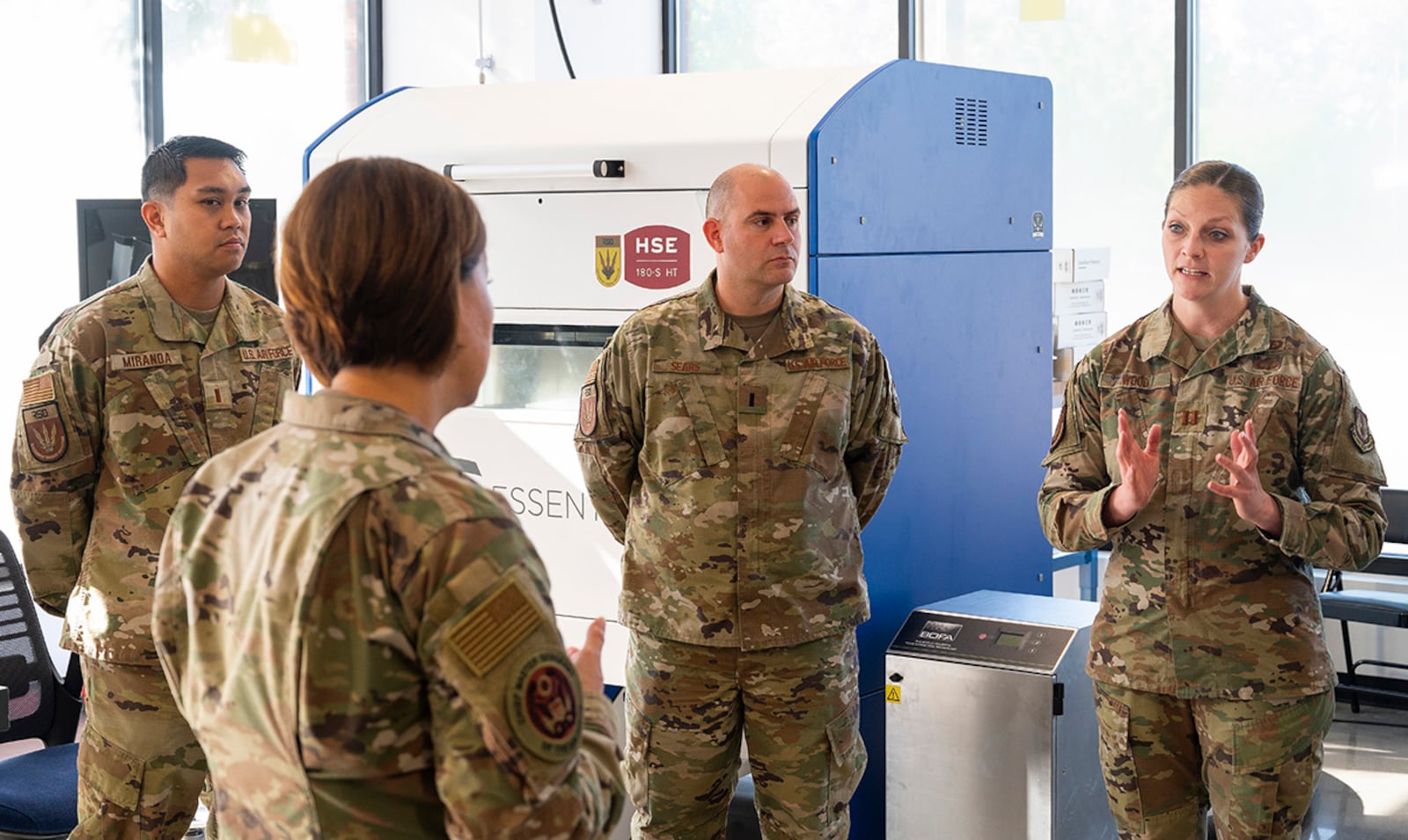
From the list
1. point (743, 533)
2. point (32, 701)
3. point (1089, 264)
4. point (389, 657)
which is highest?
point (1089, 264)

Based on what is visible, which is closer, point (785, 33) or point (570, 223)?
point (570, 223)

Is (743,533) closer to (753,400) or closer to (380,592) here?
(753,400)

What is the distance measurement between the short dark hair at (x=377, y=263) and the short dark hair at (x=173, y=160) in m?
1.56

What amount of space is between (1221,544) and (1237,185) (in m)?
0.61

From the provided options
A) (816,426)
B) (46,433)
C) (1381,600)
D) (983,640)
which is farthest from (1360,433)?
(1381,600)

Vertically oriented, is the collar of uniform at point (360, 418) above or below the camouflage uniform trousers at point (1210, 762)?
above

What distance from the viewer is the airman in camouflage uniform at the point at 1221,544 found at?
2.38 meters

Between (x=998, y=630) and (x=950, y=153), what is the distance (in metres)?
1.13

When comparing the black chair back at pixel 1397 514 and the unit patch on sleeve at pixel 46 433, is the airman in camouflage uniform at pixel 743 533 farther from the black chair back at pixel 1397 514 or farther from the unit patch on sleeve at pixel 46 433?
the black chair back at pixel 1397 514

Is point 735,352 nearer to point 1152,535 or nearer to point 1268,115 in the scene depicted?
point 1152,535

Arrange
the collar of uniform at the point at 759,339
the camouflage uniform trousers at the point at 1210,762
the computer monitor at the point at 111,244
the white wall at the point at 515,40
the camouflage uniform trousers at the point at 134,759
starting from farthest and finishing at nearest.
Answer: the white wall at the point at 515,40
the computer monitor at the point at 111,244
the collar of uniform at the point at 759,339
the camouflage uniform trousers at the point at 134,759
the camouflage uniform trousers at the point at 1210,762

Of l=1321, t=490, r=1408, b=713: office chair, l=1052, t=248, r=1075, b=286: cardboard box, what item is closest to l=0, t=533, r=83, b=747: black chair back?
l=1052, t=248, r=1075, b=286: cardboard box

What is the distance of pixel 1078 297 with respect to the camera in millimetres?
4430

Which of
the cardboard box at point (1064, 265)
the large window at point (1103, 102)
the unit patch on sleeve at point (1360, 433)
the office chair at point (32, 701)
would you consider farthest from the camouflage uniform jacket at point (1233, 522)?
the large window at point (1103, 102)
